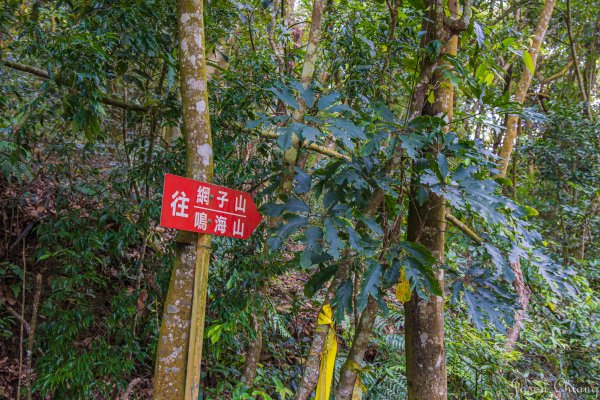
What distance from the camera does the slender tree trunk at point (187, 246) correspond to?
5.50ft

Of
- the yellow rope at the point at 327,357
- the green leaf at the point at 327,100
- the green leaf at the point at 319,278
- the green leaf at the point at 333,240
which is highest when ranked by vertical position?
the green leaf at the point at 327,100

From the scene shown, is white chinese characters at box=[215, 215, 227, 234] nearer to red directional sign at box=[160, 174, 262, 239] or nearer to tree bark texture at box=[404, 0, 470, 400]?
red directional sign at box=[160, 174, 262, 239]

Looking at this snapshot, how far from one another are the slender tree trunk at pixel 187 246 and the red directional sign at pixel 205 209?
0.08 m

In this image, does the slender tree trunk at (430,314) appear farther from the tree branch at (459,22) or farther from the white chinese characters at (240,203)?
the white chinese characters at (240,203)

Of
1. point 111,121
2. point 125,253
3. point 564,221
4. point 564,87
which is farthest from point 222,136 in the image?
point 564,87

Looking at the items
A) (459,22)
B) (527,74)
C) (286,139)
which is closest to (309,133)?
(286,139)

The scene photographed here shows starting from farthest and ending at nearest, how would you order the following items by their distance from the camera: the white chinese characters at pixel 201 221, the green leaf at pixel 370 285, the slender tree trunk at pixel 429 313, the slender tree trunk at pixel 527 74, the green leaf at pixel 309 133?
the slender tree trunk at pixel 527 74, the slender tree trunk at pixel 429 313, the white chinese characters at pixel 201 221, the green leaf at pixel 370 285, the green leaf at pixel 309 133

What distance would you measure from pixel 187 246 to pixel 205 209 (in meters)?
0.18

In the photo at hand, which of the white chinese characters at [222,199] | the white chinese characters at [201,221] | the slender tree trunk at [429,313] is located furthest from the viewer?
the slender tree trunk at [429,313]

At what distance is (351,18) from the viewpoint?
297cm

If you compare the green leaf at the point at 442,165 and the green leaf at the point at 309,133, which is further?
the green leaf at the point at 442,165

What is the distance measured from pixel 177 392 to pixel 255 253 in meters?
0.97

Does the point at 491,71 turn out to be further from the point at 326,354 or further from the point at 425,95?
the point at 326,354

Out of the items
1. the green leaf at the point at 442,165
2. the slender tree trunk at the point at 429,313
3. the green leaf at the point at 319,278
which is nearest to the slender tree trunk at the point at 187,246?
the green leaf at the point at 319,278
